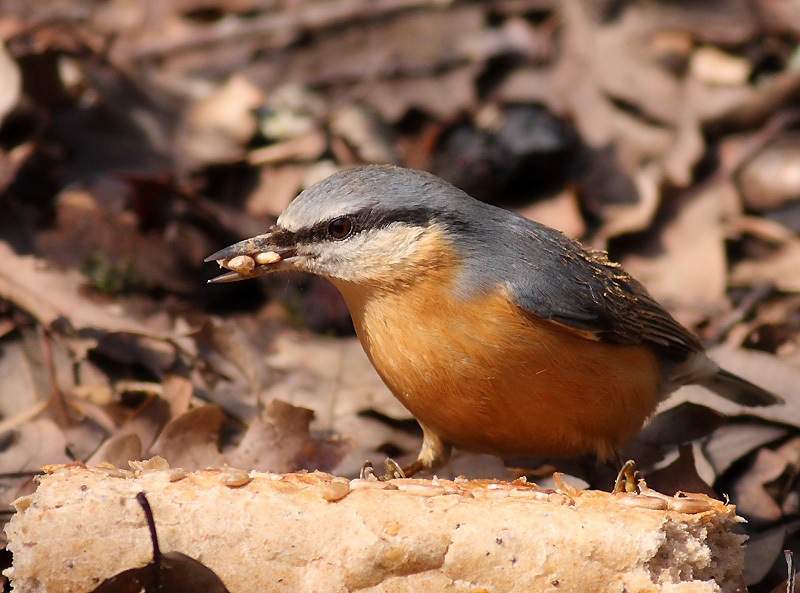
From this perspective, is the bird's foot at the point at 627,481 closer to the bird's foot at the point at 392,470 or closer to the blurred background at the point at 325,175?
the blurred background at the point at 325,175

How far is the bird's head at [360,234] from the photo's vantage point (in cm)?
451

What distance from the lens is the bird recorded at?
14.5 feet

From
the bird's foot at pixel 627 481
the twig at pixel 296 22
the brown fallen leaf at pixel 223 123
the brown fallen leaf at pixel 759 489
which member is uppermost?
the twig at pixel 296 22

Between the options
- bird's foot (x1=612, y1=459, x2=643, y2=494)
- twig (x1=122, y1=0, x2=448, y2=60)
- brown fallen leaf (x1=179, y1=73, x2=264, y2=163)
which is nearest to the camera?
bird's foot (x1=612, y1=459, x2=643, y2=494)

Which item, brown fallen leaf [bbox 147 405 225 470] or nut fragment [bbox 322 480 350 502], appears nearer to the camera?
nut fragment [bbox 322 480 350 502]

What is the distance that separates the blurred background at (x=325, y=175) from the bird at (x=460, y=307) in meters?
0.73

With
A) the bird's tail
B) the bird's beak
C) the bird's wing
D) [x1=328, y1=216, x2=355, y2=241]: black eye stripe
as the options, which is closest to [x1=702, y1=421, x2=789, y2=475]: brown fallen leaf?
the bird's tail

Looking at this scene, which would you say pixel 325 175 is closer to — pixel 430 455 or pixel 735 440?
pixel 430 455

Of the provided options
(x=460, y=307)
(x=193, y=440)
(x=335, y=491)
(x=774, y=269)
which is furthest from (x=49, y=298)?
(x=774, y=269)

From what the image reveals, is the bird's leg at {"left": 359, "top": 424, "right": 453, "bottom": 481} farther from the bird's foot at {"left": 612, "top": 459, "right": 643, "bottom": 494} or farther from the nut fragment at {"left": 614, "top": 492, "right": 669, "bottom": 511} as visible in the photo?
the nut fragment at {"left": 614, "top": 492, "right": 669, "bottom": 511}

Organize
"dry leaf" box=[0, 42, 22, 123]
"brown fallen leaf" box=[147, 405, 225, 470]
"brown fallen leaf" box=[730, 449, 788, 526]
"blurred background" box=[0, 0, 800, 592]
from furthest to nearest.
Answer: "dry leaf" box=[0, 42, 22, 123] < "blurred background" box=[0, 0, 800, 592] < "brown fallen leaf" box=[730, 449, 788, 526] < "brown fallen leaf" box=[147, 405, 225, 470]

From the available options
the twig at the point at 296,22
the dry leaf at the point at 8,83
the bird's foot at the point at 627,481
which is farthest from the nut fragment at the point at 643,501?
the twig at the point at 296,22

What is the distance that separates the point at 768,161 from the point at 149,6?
573 centimetres

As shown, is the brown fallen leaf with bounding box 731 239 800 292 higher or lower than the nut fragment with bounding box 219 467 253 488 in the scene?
lower
